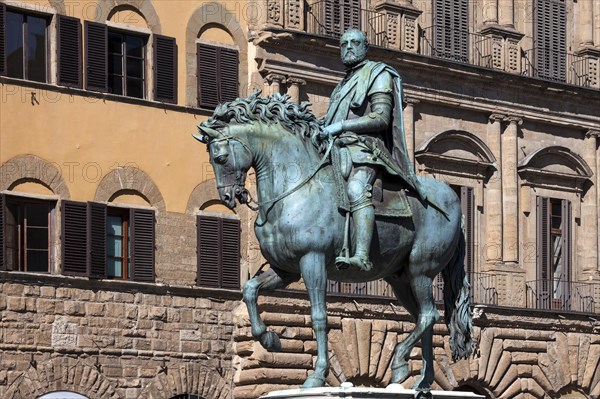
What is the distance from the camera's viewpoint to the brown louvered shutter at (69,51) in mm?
30078

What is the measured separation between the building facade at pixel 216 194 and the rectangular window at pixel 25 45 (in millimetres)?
34

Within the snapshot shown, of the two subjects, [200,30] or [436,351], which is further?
[436,351]

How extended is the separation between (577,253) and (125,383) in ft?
36.8

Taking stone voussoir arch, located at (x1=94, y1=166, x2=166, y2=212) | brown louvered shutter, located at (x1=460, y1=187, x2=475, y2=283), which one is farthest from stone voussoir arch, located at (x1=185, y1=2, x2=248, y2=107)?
brown louvered shutter, located at (x1=460, y1=187, x2=475, y2=283)

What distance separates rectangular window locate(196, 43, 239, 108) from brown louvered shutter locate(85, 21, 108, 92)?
2083 millimetres

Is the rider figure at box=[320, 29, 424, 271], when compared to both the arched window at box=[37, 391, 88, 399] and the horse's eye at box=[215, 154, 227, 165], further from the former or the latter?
the arched window at box=[37, 391, 88, 399]

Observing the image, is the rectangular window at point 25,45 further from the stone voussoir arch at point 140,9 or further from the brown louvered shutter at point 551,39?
the brown louvered shutter at point 551,39

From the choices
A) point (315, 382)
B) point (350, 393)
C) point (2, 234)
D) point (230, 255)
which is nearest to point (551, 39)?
point (230, 255)

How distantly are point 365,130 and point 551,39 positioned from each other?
2332 centimetres

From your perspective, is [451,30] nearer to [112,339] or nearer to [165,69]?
[165,69]

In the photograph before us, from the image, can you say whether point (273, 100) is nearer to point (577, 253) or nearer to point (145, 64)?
point (145, 64)

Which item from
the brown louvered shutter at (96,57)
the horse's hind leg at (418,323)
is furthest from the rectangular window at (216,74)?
the horse's hind leg at (418,323)

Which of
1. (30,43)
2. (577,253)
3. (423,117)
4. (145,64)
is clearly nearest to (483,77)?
(423,117)

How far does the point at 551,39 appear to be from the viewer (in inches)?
1518
